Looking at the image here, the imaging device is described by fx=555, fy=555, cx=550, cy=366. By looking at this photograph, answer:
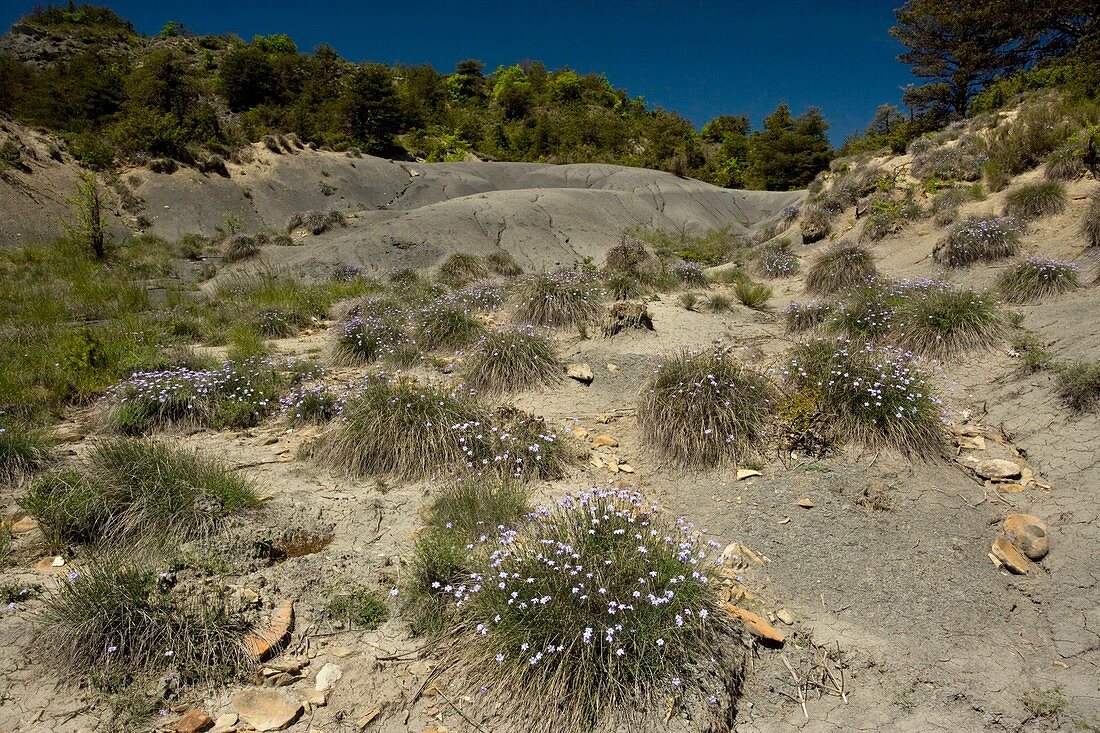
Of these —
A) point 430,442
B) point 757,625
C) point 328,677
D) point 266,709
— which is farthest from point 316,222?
point 757,625

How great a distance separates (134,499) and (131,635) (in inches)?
55.1

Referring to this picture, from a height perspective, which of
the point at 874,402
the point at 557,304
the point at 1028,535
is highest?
the point at 557,304

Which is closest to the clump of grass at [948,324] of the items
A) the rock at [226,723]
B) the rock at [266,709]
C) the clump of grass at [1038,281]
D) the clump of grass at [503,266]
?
the clump of grass at [1038,281]

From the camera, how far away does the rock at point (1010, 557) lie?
3.84 m

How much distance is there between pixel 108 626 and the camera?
3.14 metres

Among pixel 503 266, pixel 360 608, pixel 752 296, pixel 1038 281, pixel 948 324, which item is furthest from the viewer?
pixel 503 266

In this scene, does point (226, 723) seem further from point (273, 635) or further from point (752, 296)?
point (752, 296)

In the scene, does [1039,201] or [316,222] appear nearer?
[1039,201]

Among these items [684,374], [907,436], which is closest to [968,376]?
[907,436]

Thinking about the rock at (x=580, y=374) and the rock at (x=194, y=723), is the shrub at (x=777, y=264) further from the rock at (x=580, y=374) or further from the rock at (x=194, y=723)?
the rock at (x=194, y=723)

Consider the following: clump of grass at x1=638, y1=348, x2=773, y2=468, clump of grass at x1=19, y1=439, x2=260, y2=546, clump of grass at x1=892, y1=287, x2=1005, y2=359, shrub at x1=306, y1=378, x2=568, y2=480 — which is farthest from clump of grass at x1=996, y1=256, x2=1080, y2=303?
clump of grass at x1=19, y1=439, x2=260, y2=546

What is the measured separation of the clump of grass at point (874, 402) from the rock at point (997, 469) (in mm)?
319

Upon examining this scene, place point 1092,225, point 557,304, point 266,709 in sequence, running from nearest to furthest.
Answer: point 266,709, point 1092,225, point 557,304

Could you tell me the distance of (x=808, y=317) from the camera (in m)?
8.65
